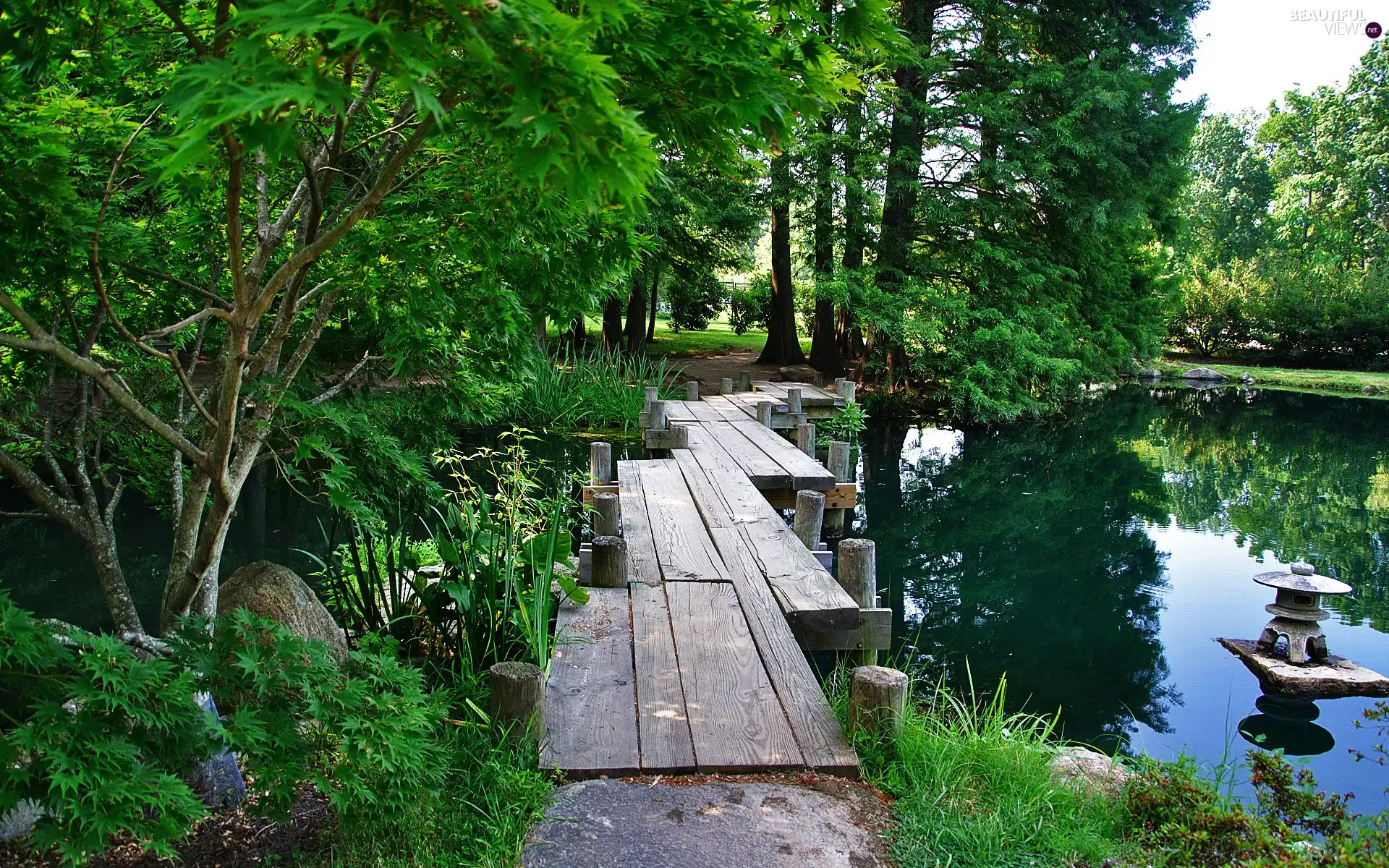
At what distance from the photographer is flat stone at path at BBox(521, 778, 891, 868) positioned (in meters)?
2.79

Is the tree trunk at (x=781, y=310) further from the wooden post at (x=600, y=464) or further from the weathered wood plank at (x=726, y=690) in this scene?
the weathered wood plank at (x=726, y=690)

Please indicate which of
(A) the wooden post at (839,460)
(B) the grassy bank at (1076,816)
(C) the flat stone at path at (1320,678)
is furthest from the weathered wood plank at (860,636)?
(A) the wooden post at (839,460)

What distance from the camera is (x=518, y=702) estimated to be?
331 cm

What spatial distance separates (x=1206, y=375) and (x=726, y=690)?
88.8ft

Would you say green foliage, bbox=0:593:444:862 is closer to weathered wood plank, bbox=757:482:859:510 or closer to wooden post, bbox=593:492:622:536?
wooden post, bbox=593:492:622:536

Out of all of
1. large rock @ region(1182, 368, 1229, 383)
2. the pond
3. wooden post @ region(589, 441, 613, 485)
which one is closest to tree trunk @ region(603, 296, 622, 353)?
the pond

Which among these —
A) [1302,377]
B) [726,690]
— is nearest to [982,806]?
[726,690]

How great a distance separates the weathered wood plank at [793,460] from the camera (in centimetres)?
816

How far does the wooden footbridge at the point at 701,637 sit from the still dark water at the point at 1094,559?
1.32 metres

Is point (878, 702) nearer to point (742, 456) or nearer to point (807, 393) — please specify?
point (742, 456)

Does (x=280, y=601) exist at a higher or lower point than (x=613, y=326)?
lower

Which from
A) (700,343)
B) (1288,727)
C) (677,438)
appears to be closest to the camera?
(1288,727)

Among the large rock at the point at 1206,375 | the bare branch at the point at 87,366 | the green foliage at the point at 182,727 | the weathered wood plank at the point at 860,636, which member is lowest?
the weathered wood plank at the point at 860,636

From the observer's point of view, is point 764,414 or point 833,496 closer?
point 833,496
